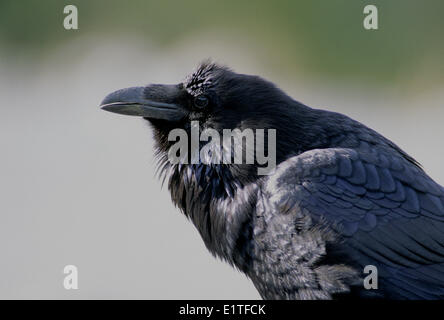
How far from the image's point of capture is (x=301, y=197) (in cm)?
554

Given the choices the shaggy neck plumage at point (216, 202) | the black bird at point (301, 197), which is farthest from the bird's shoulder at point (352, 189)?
the shaggy neck plumage at point (216, 202)

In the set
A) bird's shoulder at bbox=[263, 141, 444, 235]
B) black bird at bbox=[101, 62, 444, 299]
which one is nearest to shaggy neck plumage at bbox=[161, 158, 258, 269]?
black bird at bbox=[101, 62, 444, 299]

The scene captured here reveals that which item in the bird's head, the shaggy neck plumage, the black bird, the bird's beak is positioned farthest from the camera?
the bird's beak

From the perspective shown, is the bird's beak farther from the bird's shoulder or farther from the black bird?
the bird's shoulder

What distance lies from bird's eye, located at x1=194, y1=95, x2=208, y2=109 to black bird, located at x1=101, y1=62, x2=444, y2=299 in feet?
0.03

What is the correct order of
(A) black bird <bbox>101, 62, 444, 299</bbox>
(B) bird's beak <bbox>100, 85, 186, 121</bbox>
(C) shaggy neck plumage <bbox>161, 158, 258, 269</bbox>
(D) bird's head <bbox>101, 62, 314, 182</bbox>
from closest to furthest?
1. (A) black bird <bbox>101, 62, 444, 299</bbox>
2. (C) shaggy neck plumage <bbox>161, 158, 258, 269</bbox>
3. (D) bird's head <bbox>101, 62, 314, 182</bbox>
4. (B) bird's beak <bbox>100, 85, 186, 121</bbox>

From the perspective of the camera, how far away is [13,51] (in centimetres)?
1383

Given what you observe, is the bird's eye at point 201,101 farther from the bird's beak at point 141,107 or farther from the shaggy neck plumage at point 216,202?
the shaggy neck plumage at point 216,202

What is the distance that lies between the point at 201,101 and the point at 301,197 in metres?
1.01

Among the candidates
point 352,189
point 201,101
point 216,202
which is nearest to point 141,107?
point 201,101

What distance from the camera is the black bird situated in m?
5.41

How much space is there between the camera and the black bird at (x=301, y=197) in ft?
17.8
